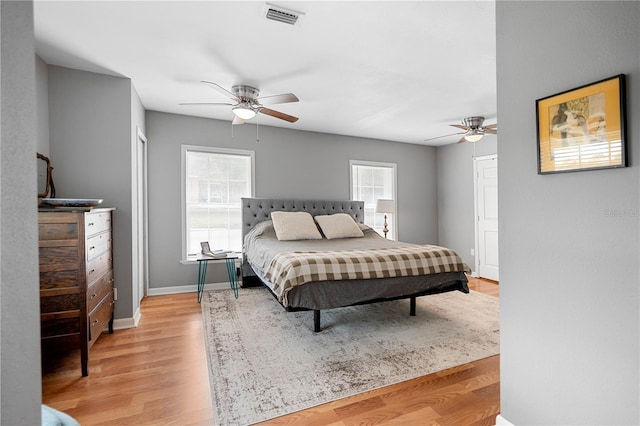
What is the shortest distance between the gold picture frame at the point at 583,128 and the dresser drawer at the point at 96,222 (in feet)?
9.84

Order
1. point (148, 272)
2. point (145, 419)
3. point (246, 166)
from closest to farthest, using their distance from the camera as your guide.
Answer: point (145, 419)
point (148, 272)
point (246, 166)

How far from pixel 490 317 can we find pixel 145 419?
3.33 m

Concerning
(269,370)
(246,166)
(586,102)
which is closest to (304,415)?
(269,370)

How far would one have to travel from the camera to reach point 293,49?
2641mm

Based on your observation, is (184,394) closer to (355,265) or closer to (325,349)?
(325,349)

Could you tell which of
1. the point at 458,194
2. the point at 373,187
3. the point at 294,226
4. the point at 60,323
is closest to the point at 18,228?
the point at 60,323

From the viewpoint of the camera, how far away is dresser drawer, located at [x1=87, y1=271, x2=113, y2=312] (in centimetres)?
236

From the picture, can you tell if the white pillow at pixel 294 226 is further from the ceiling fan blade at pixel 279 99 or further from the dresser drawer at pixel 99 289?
the dresser drawer at pixel 99 289

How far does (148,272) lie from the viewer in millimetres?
4297

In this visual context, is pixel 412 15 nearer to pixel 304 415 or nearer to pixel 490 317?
pixel 304 415

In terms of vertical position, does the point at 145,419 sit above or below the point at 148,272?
below

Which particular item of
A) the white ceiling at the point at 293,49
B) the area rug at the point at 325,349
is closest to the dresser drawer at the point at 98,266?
the area rug at the point at 325,349

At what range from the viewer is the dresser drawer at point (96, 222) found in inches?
92.1

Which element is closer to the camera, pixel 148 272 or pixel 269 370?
pixel 269 370
